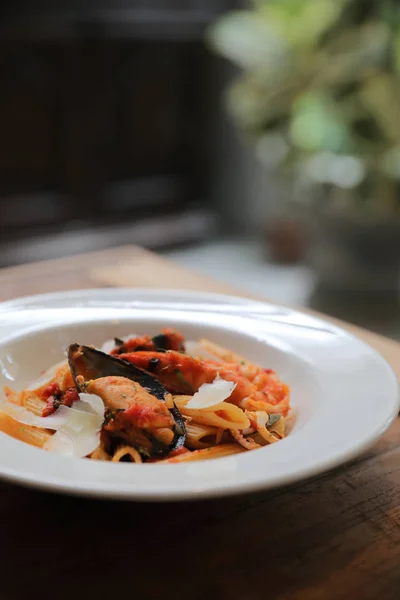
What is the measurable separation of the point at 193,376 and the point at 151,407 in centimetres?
13

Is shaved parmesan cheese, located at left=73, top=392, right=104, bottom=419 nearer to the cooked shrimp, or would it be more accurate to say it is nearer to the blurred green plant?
the cooked shrimp

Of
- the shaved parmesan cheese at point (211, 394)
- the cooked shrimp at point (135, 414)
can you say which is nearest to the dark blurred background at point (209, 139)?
the shaved parmesan cheese at point (211, 394)

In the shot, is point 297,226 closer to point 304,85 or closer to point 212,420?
point 304,85

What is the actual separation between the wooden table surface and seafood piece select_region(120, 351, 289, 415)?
0.11 metres

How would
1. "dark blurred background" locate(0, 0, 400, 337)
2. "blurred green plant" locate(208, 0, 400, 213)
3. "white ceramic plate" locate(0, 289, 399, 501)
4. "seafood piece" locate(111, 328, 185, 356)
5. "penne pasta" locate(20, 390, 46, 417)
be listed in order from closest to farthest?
"white ceramic plate" locate(0, 289, 399, 501)
"penne pasta" locate(20, 390, 46, 417)
"seafood piece" locate(111, 328, 185, 356)
"blurred green plant" locate(208, 0, 400, 213)
"dark blurred background" locate(0, 0, 400, 337)

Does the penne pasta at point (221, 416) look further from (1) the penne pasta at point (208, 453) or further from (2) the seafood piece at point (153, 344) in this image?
(2) the seafood piece at point (153, 344)

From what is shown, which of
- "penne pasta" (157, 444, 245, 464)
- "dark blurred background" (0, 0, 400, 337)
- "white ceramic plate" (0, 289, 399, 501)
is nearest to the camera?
"white ceramic plate" (0, 289, 399, 501)

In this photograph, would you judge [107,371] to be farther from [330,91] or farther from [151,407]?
[330,91]

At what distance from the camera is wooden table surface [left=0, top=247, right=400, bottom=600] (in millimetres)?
637

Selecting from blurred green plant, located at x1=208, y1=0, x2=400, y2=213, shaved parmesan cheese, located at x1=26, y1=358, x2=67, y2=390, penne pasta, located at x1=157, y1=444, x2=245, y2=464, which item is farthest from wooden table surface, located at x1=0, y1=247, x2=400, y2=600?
blurred green plant, located at x1=208, y1=0, x2=400, y2=213

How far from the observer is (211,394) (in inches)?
32.6

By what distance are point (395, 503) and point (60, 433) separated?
1.17 feet

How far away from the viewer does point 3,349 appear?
0.99 metres

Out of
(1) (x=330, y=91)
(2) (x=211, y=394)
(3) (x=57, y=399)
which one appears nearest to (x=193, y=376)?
(2) (x=211, y=394)
